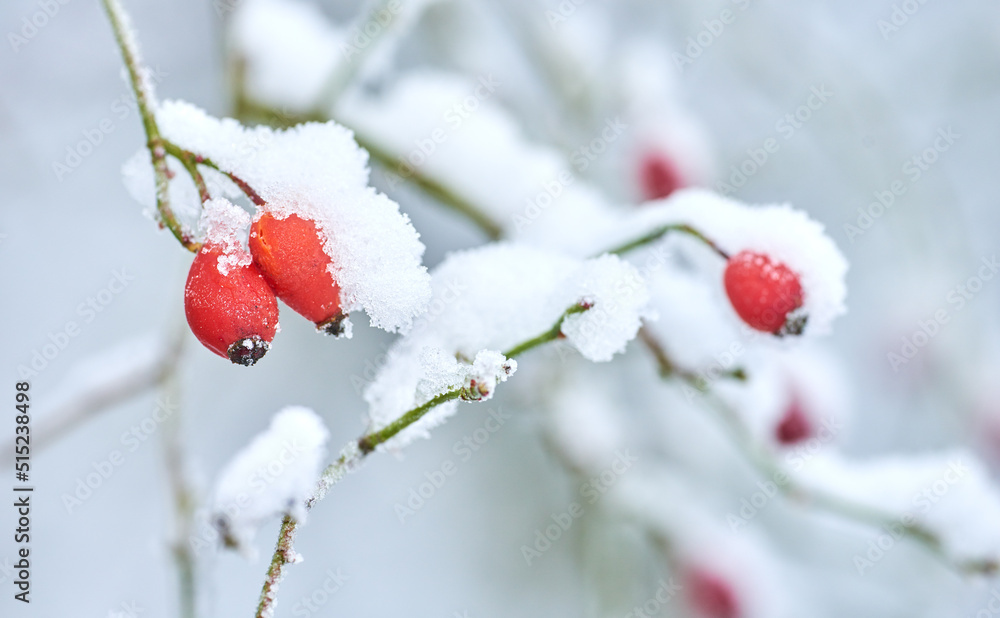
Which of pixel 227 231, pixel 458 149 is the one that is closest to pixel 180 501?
pixel 227 231

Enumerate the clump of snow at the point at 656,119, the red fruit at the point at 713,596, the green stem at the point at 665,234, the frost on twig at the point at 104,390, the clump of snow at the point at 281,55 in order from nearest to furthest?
the green stem at the point at 665,234 < the frost on twig at the point at 104,390 < the clump of snow at the point at 281,55 < the clump of snow at the point at 656,119 < the red fruit at the point at 713,596

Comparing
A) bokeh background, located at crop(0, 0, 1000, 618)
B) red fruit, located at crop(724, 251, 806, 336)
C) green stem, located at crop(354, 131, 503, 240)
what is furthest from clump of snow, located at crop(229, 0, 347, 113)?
red fruit, located at crop(724, 251, 806, 336)

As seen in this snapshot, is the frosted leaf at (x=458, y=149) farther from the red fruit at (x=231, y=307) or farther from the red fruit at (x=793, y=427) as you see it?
the red fruit at (x=231, y=307)

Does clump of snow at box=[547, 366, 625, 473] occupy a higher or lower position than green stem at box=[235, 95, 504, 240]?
lower

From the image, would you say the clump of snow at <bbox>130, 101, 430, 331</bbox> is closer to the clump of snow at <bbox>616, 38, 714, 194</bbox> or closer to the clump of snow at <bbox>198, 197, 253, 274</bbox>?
the clump of snow at <bbox>198, 197, 253, 274</bbox>

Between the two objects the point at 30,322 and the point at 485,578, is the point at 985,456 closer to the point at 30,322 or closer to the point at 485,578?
the point at 485,578

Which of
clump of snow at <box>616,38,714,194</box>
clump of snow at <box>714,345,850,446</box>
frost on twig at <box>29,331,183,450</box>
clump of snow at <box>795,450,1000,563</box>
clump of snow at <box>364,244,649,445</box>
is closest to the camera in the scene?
clump of snow at <box>364,244,649,445</box>

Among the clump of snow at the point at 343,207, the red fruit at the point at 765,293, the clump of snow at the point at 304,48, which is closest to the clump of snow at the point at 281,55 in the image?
the clump of snow at the point at 304,48
